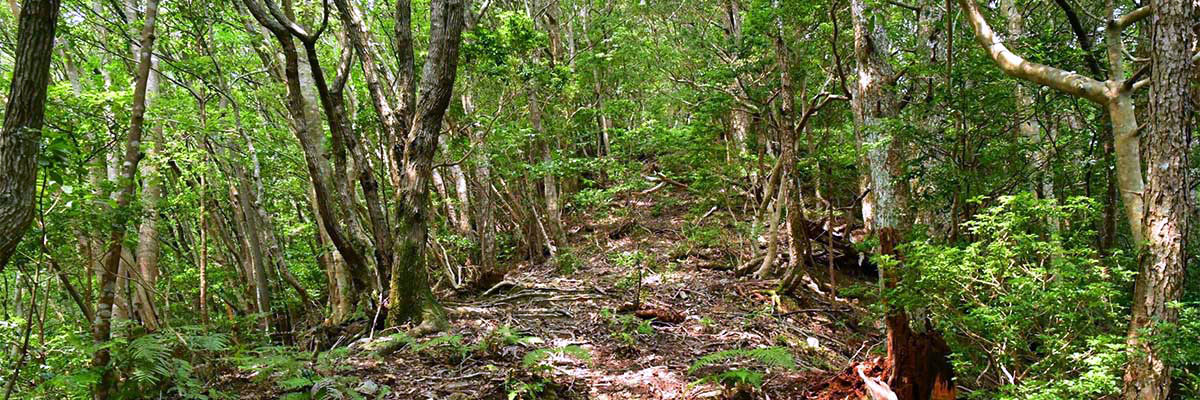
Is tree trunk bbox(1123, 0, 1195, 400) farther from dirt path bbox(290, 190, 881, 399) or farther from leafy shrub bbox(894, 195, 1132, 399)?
dirt path bbox(290, 190, 881, 399)

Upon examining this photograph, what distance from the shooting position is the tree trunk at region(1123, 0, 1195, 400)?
3742mm

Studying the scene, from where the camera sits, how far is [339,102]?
6.53 meters

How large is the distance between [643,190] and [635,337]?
699 centimetres

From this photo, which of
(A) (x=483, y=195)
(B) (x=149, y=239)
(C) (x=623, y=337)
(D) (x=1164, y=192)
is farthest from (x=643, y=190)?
(D) (x=1164, y=192)

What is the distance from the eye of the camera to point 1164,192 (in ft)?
12.6

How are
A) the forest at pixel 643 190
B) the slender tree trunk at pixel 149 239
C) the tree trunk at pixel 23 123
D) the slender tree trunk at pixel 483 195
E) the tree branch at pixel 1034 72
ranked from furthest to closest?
1. the slender tree trunk at pixel 483 195
2. the slender tree trunk at pixel 149 239
3. the tree branch at pixel 1034 72
4. the forest at pixel 643 190
5. the tree trunk at pixel 23 123

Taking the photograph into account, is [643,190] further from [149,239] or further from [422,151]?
[149,239]

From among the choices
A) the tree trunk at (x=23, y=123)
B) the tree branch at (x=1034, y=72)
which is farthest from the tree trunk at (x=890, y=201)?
the tree trunk at (x=23, y=123)

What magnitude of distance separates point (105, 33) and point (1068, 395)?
41.9 feet

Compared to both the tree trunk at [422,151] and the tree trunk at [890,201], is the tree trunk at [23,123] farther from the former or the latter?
the tree trunk at [890,201]

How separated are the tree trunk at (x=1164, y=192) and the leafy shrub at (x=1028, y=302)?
0.14 m

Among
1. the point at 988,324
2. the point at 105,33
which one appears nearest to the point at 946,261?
the point at 988,324

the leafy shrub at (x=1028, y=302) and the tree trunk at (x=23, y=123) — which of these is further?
the leafy shrub at (x=1028, y=302)

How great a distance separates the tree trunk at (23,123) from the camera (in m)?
3.18
